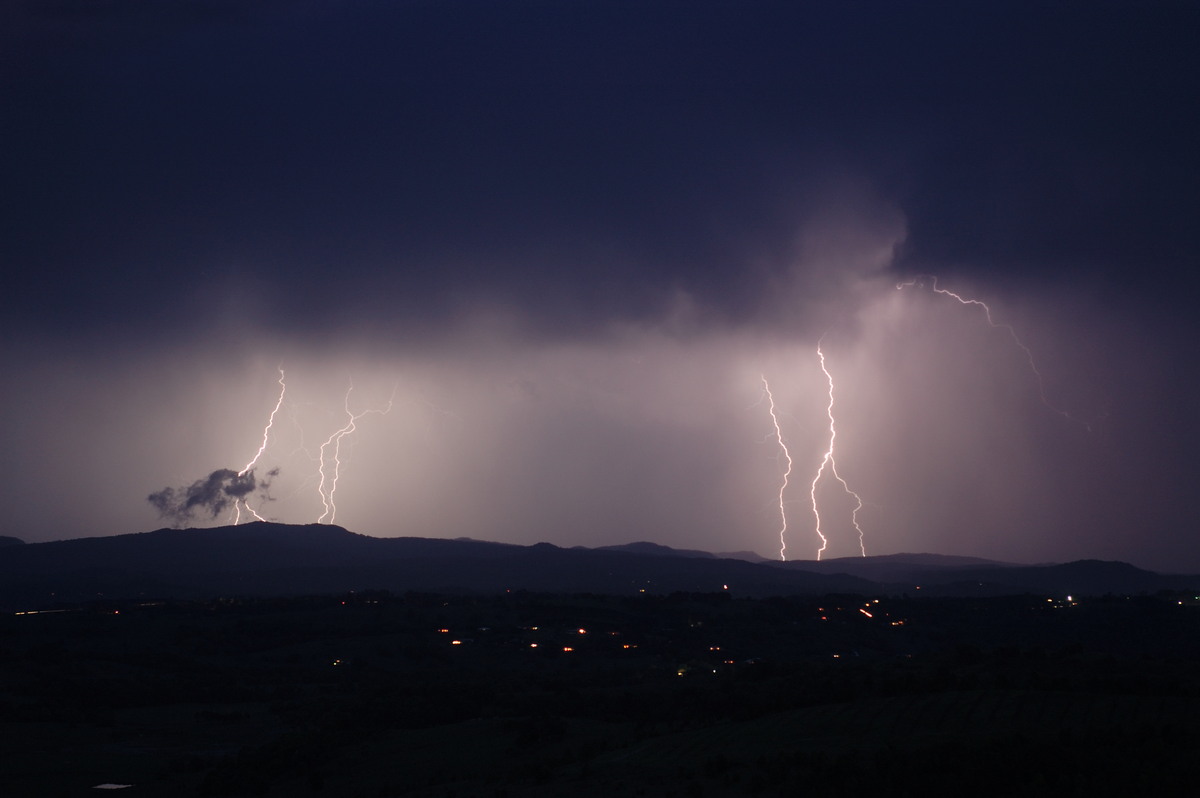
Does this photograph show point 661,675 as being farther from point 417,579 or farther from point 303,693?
point 417,579

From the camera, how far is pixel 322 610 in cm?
9794

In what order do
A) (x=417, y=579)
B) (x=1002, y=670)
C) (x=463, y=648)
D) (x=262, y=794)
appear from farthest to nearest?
(x=417, y=579) → (x=463, y=648) → (x=1002, y=670) → (x=262, y=794)

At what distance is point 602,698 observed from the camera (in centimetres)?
4194

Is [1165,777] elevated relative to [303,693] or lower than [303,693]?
elevated

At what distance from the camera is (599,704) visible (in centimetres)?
4094

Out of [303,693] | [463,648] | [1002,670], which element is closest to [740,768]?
[1002,670]

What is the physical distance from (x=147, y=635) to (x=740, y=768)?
69.4 metres

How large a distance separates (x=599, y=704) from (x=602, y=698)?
1.01 m

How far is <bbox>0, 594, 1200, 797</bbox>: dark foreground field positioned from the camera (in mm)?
22875

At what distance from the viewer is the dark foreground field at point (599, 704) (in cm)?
2288

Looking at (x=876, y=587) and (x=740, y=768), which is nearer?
(x=740, y=768)

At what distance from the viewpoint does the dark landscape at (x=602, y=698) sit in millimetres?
23328

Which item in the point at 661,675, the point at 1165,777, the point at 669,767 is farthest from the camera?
the point at 661,675

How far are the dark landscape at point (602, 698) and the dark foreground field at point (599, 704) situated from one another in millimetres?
143
